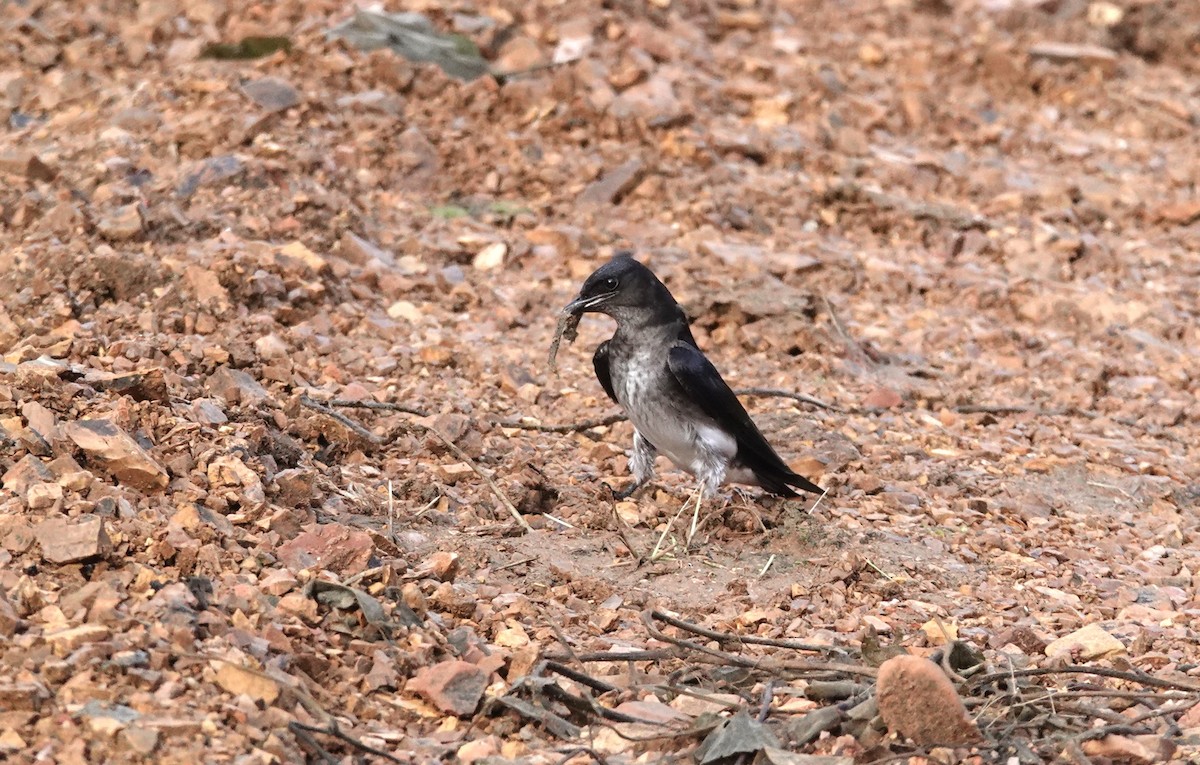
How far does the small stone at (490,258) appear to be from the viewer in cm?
882

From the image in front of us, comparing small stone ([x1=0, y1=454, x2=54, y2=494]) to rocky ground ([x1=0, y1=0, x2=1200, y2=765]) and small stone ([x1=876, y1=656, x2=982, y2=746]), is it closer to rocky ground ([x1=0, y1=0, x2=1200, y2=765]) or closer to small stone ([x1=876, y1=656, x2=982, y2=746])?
rocky ground ([x1=0, y1=0, x2=1200, y2=765])

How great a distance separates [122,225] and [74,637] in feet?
13.9

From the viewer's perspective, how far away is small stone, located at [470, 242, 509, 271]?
882cm

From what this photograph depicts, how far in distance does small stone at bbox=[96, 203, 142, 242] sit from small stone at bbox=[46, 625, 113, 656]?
162 inches

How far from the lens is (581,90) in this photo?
34.1 feet

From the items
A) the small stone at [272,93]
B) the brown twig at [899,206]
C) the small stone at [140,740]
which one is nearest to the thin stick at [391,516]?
the small stone at [140,740]

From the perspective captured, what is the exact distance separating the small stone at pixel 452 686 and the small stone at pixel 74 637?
2.74 ft

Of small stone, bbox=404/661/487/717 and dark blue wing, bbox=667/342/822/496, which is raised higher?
small stone, bbox=404/661/487/717

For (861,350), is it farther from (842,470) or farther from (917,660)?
(917,660)

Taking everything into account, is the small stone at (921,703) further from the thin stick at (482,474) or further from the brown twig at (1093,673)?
the thin stick at (482,474)

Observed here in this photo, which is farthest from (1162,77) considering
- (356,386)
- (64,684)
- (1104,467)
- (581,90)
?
(64,684)

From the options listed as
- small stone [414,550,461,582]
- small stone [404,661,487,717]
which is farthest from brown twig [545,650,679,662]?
small stone [414,550,461,582]

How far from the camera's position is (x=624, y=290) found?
6.19m

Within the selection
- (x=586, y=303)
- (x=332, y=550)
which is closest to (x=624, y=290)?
(x=586, y=303)
